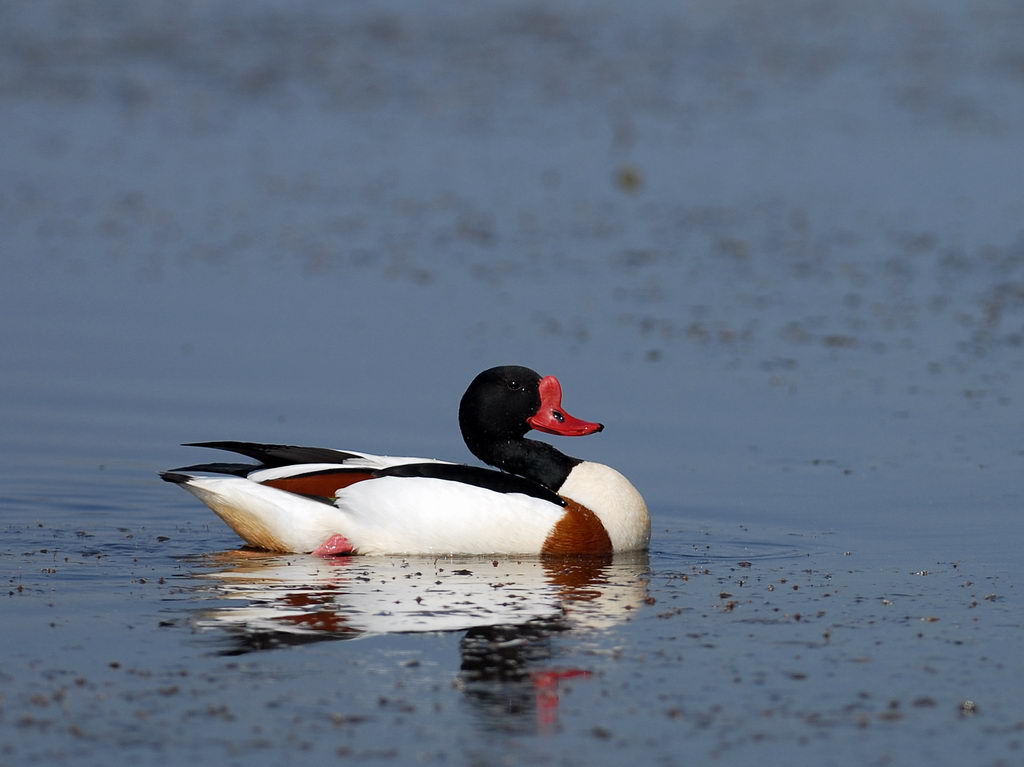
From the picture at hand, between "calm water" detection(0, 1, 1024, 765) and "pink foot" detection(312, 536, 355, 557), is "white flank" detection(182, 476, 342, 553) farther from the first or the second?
"calm water" detection(0, 1, 1024, 765)

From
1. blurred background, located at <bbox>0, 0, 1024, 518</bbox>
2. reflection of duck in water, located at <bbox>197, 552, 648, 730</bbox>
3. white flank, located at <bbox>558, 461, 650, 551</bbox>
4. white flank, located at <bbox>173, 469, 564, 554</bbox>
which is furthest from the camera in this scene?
blurred background, located at <bbox>0, 0, 1024, 518</bbox>

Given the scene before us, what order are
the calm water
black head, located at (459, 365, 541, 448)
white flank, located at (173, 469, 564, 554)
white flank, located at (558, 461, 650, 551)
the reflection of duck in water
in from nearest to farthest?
1. the calm water
2. the reflection of duck in water
3. white flank, located at (173, 469, 564, 554)
4. white flank, located at (558, 461, 650, 551)
5. black head, located at (459, 365, 541, 448)

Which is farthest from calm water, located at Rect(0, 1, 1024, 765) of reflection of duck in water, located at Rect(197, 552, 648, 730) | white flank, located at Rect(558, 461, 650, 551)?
white flank, located at Rect(558, 461, 650, 551)

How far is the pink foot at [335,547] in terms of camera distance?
381 inches

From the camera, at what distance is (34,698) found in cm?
660

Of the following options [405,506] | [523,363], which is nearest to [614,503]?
[405,506]

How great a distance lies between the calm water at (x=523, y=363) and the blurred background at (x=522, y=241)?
61mm

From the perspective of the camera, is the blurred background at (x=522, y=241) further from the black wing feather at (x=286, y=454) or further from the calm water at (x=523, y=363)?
the black wing feather at (x=286, y=454)

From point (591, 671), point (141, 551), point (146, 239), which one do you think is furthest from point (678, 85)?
point (591, 671)

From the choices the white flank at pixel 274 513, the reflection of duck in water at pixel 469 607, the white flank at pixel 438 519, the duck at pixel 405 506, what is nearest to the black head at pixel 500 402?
the duck at pixel 405 506

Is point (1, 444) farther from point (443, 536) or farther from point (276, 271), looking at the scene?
point (276, 271)

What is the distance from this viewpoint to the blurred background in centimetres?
1246

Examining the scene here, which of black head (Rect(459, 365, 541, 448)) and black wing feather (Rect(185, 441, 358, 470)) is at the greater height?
black head (Rect(459, 365, 541, 448))

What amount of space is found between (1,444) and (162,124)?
505 inches
